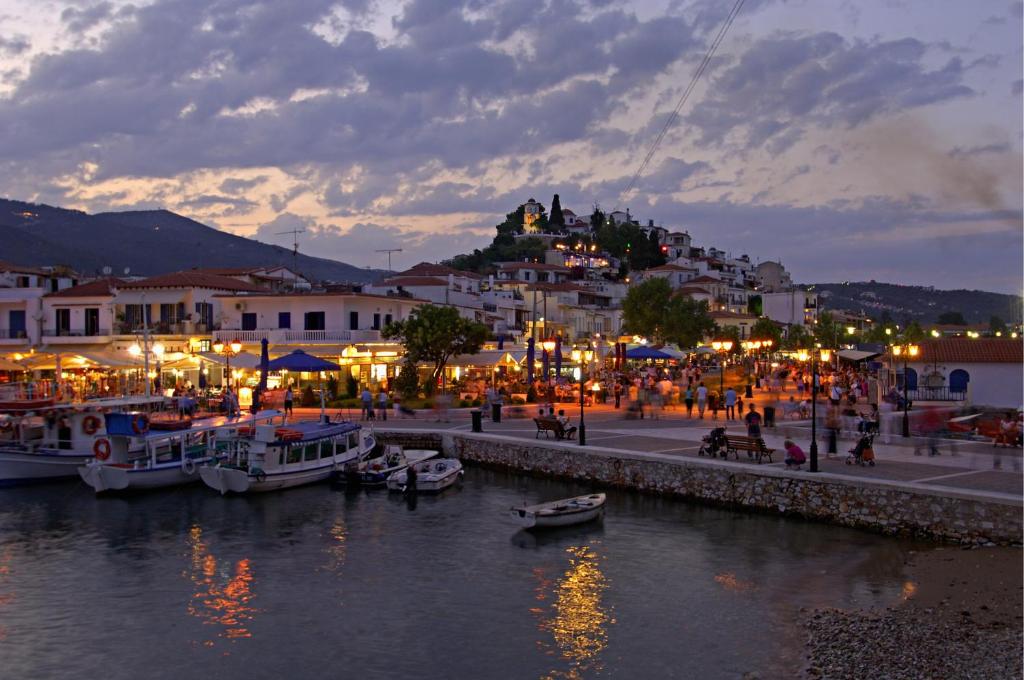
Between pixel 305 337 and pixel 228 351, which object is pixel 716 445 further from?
pixel 305 337

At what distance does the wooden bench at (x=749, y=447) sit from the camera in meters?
26.3

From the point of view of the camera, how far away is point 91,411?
109 feet

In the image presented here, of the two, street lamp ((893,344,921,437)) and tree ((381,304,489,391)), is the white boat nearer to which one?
tree ((381,304,489,391))

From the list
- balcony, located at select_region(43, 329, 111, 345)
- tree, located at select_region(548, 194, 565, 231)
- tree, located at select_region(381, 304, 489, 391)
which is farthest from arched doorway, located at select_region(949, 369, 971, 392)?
tree, located at select_region(548, 194, 565, 231)

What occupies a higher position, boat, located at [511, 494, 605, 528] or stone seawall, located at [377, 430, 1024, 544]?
stone seawall, located at [377, 430, 1024, 544]

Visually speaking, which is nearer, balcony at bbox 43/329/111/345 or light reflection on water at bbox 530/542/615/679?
light reflection on water at bbox 530/542/615/679

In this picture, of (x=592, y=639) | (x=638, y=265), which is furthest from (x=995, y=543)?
(x=638, y=265)

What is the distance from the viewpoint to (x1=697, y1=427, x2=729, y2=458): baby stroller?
2720cm

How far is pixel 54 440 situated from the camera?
33.0 m

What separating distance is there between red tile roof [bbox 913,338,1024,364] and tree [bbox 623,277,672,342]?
137 ft

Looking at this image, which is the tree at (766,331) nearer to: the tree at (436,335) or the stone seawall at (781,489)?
the tree at (436,335)

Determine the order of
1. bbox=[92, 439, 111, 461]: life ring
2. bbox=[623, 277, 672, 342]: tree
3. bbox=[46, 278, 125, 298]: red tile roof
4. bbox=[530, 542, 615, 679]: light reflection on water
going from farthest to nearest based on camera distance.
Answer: bbox=[623, 277, 672, 342]: tree, bbox=[46, 278, 125, 298]: red tile roof, bbox=[92, 439, 111, 461]: life ring, bbox=[530, 542, 615, 679]: light reflection on water

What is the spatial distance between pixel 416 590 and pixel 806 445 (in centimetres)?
1463

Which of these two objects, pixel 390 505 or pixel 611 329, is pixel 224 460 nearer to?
pixel 390 505
